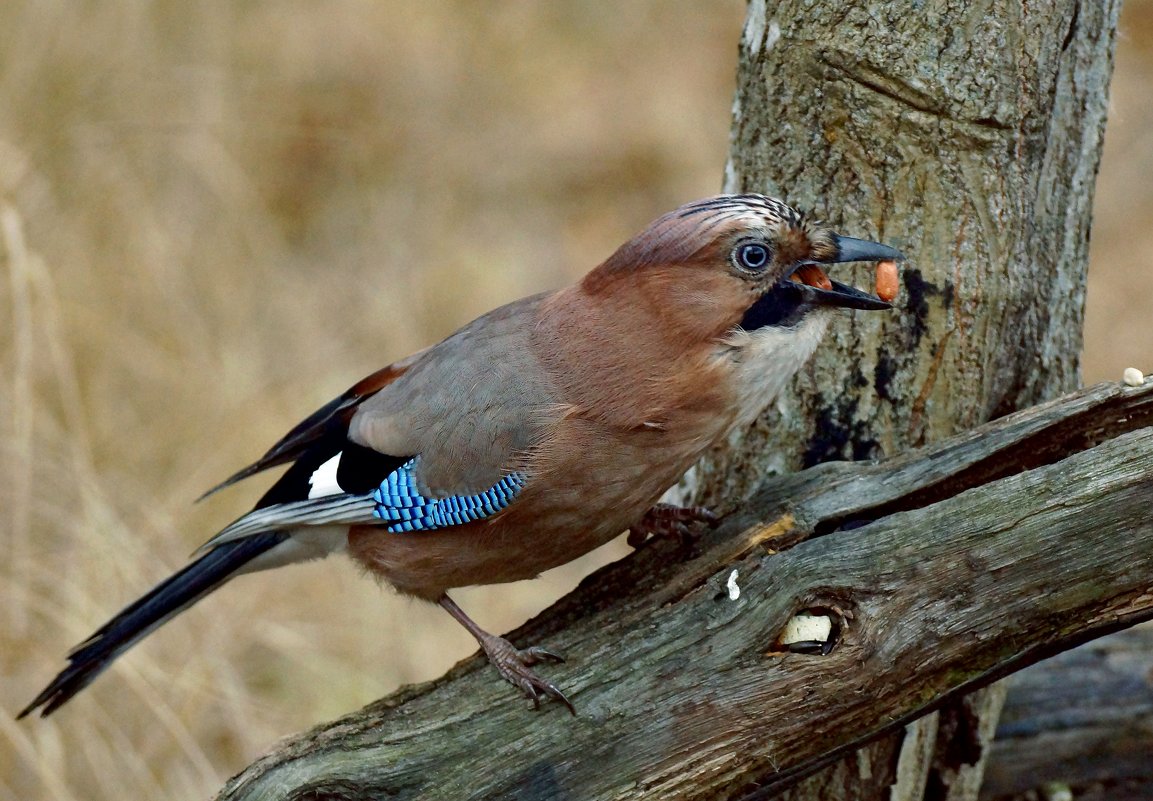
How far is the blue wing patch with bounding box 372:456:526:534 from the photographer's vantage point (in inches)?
111

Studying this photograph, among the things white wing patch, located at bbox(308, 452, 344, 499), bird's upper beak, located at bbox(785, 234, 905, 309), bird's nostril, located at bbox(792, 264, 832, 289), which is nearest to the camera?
bird's upper beak, located at bbox(785, 234, 905, 309)

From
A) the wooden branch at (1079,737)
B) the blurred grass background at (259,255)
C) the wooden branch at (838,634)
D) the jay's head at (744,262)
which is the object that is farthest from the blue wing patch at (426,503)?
the wooden branch at (1079,737)

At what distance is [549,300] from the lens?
119 inches

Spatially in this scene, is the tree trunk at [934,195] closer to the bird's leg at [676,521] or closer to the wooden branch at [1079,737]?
the bird's leg at [676,521]

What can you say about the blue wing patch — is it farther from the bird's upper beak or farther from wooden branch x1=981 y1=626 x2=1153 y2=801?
wooden branch x1=981 y1=626 x2=1153 y2=801

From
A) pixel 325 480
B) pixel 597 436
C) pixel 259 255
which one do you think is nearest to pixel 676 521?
pixel 597 436

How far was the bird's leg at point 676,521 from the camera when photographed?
300 centimetres

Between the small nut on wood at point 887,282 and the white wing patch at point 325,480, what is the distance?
1363 millimetres

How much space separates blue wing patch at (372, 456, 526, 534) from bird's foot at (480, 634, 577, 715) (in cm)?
28

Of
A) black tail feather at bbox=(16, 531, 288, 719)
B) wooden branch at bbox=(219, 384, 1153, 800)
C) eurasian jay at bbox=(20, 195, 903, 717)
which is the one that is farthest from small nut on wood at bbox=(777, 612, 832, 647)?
black tail feather at bbox=(16, 531, 288, 719)

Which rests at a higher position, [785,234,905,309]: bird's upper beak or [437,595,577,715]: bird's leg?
Result: [785,234,905,309]: bird's upper beak

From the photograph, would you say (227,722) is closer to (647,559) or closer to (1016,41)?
(647,559)

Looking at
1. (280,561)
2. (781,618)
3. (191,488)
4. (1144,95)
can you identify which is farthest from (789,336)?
(1144,95)

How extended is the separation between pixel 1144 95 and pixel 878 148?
6.77 m
